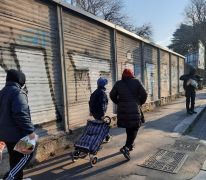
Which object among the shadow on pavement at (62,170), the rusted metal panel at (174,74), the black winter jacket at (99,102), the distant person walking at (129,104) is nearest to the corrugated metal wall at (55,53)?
the black winter jacket at (99,102)

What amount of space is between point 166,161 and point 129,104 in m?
1.30

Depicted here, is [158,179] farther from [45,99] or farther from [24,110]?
[45,99]

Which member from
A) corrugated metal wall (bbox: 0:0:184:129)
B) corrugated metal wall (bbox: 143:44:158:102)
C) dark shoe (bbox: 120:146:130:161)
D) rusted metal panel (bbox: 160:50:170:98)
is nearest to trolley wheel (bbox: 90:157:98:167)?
dark shoe (bbox: 120:146:130:161)

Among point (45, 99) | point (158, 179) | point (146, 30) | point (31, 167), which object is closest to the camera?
point (158, 179)

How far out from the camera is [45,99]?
7465 millimetres

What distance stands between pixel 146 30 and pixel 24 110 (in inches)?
1809

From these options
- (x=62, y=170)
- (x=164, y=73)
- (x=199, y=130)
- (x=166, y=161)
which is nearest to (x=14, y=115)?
(x=62, y=170)

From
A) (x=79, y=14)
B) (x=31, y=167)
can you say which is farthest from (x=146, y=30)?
(x=31, y=167)

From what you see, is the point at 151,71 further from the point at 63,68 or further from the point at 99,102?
the point at 99,102

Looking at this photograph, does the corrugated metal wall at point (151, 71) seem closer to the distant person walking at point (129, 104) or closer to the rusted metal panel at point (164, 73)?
the rusted metal panel at point (164, 73)

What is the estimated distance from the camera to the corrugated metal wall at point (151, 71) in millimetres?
16125

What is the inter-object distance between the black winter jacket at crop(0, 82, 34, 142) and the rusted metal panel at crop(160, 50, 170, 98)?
579 inches

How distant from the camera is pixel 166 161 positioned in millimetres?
6766

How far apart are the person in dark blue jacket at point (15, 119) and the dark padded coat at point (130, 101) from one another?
250 centimetres
